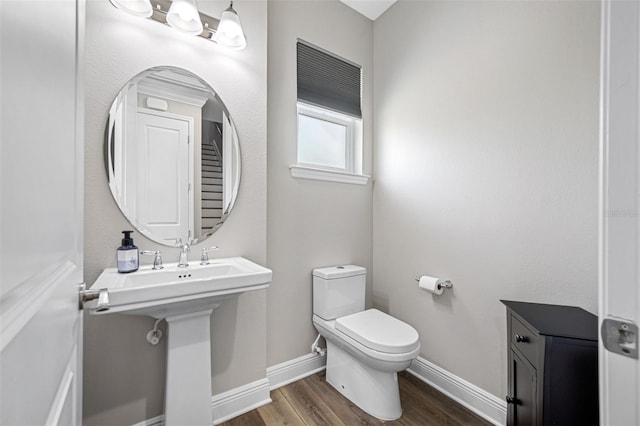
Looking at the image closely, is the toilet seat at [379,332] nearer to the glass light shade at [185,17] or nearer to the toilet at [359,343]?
the toilet at [359,343]

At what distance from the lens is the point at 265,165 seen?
1731mm

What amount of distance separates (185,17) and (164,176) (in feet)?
2.64

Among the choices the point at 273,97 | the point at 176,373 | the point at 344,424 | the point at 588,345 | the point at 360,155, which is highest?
the point at 273,97

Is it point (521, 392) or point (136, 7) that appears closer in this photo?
point (521, 392)

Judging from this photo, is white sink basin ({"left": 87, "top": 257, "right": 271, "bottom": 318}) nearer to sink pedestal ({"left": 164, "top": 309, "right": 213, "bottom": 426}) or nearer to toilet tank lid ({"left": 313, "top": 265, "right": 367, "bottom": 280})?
sink pedestal ({"left": 164, "top": 309, "right": 213, "bottom": 426})

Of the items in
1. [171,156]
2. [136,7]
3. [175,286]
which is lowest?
[175,286]

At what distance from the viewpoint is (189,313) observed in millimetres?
1276

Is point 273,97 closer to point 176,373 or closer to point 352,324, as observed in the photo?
point 352,324

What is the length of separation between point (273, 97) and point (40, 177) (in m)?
1.70

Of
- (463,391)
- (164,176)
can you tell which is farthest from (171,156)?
(463,391)

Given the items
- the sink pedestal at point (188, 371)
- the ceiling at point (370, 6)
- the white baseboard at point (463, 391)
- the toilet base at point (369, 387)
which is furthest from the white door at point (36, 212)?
the ceiling at point (370, 6)

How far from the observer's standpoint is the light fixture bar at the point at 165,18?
1.35 meters

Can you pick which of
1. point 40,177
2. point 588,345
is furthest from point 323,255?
point 40,177

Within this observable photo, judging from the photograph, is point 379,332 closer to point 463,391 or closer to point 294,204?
point 463,391
